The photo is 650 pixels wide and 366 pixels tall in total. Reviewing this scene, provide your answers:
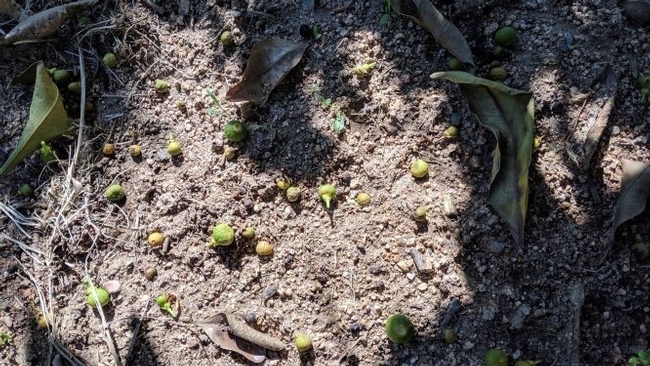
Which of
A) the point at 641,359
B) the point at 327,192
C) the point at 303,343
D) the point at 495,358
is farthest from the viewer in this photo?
the point at 327,192

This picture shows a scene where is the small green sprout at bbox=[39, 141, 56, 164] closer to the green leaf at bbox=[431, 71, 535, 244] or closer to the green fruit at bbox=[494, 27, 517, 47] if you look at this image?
the green leaf at bbox=[431, 71, 535, 244]

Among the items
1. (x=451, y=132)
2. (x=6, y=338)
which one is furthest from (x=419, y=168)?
(x=6, y=338)

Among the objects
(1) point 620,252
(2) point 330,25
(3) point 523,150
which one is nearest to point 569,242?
(1) point 620,252

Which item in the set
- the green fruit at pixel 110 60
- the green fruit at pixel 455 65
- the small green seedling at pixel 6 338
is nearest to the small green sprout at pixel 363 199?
the green fruit at pixel 455 65

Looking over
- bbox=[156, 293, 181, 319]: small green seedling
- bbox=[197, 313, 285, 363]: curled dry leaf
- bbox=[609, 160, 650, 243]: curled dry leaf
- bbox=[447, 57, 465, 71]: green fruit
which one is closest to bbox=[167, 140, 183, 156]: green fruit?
bbox=[156, 293, 181, 319]: small green seedling

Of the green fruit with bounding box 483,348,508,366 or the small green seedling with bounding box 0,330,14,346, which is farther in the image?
the small green seedling with bounding box 0,330,14,346

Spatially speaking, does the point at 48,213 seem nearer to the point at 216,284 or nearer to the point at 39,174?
the point at 39,174

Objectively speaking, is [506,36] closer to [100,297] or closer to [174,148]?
[174,148]
